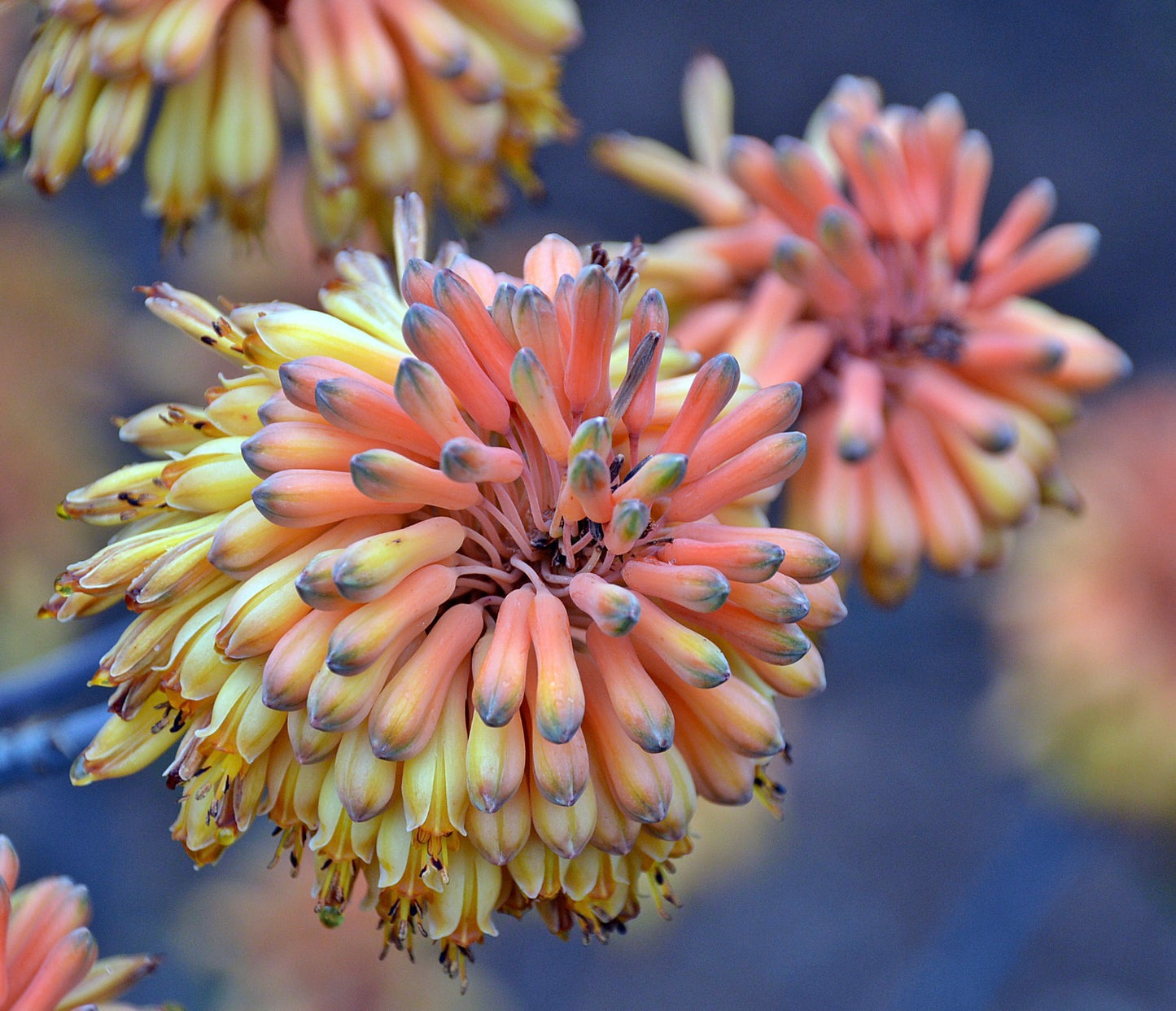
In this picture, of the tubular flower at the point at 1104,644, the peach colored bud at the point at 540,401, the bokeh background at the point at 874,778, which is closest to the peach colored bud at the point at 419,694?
the peach colored bud at the point at 540,401

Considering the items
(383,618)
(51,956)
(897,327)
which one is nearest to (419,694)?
(383,618)

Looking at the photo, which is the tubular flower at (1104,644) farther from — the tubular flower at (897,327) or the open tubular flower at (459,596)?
the open tubular flower at (459,596)

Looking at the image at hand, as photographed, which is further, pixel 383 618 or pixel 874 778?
pixel 874 778

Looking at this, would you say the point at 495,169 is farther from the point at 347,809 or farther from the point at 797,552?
the point at 347,809

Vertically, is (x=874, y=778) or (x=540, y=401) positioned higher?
(x=540, y=401)

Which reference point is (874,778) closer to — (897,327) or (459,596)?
(897,327)
